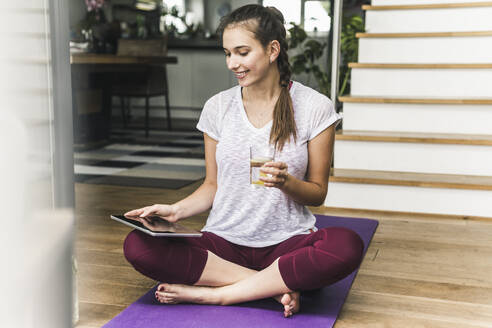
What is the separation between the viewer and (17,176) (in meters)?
1.16

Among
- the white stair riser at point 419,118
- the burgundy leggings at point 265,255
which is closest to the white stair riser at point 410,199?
the white stair riser at point 419,118

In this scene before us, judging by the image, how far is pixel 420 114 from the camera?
2895 mm

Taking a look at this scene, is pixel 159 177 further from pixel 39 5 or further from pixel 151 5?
pixel 151 5

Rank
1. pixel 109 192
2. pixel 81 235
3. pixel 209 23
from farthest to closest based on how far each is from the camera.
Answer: pixel 209 23 < pixel 109 192 < pixel 81 235

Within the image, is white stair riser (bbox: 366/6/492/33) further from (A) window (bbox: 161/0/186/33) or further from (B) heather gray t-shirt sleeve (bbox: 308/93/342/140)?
(A) window (bbox: 161/0/186/33)

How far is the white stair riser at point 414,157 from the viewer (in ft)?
8.72

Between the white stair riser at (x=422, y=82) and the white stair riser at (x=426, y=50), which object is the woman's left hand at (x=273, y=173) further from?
the white stair riser at (x=426, y=50)

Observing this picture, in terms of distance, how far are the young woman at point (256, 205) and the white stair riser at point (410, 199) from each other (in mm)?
1065

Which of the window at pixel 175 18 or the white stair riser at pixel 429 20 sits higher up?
the window at pixel 175 18

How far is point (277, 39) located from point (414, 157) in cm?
142

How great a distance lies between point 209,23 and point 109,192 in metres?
5.37

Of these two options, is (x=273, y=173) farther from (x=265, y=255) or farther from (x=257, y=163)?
(x=265, y=255)

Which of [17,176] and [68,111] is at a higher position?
[68,111]

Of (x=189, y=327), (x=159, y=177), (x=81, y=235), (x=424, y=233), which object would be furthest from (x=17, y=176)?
(x=159, y=177)
